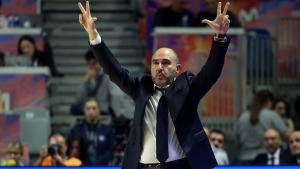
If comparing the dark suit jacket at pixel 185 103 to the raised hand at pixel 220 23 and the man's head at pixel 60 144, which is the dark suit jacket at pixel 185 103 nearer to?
the raised hand at pixel 220 23

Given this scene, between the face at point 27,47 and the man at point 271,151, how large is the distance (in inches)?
143

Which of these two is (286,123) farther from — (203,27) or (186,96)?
(186,96)

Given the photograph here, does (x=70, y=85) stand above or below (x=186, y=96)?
below

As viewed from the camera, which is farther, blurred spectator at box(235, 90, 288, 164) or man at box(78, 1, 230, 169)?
blurred spectator at box(235, 90, 288, 164)

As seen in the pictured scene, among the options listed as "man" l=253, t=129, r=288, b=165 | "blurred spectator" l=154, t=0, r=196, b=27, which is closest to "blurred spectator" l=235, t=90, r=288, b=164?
"man" l=253, t=129, r=288, b=165

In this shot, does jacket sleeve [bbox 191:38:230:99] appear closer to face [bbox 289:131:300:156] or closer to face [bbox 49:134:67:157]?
face [bbox 289:131:300:156]

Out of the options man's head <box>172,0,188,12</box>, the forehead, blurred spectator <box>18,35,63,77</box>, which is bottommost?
blurred spectator <box>18,35,63,77</box>

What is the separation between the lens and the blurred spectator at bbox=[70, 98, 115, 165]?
41.6ft

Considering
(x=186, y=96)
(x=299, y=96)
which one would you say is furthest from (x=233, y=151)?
(x=186, y=96)

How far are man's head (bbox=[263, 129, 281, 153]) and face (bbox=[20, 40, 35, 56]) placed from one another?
3.69 meters

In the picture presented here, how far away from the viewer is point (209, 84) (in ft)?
23.2

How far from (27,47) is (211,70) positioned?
7721 mm

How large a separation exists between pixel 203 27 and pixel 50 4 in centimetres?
389

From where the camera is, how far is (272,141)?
12.4m
